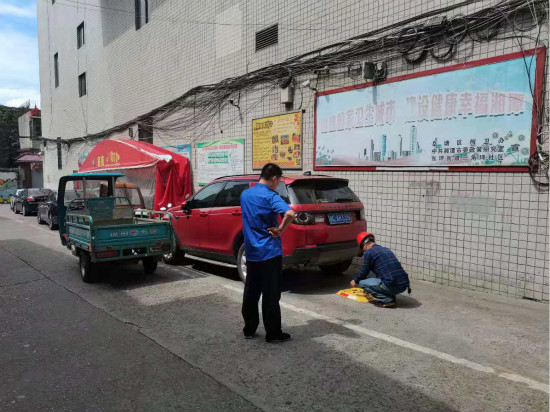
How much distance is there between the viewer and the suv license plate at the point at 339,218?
632 cm

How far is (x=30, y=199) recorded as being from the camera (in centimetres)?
1997

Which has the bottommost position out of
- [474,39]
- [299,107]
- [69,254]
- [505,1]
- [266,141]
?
[69,254]

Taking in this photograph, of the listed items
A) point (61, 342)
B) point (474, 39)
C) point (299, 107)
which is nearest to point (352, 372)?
point (61, 342)

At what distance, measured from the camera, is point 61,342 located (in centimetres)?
443

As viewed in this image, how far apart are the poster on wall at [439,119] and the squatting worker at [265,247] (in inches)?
149

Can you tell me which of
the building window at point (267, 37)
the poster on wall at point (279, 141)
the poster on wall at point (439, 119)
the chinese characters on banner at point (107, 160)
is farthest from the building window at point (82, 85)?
the poster on wall at point (439, 119)

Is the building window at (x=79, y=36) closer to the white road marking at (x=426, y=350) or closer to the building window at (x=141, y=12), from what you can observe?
the building window at (x=141, y=12)

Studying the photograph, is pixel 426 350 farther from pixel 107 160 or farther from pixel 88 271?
pixel 107 160

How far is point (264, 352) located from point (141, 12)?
15.9 meters

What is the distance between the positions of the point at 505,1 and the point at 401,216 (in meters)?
3.67

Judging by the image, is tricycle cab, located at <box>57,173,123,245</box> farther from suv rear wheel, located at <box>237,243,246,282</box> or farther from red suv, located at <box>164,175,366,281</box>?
suv rear wheel, located at <box>237,243,246,282</box>

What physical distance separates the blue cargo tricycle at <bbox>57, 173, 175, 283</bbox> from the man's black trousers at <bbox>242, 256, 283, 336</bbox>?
325cm

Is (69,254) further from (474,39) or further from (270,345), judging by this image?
(474,39)

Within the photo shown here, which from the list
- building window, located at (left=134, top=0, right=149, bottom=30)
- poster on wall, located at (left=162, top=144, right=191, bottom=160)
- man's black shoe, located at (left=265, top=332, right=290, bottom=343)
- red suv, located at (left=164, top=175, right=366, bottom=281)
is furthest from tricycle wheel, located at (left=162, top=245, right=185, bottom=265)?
building window, located at (left=134, top=0, right=149, bottom=30)
